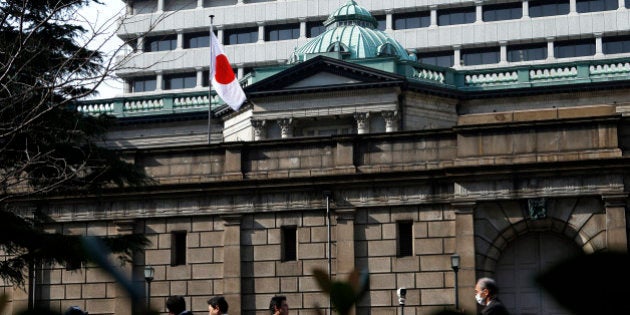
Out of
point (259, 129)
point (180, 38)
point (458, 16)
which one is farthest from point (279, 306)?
point (180, 38)

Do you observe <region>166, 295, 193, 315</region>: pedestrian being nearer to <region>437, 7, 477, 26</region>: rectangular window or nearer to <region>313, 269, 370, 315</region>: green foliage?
<region>313, 269, 370, 315</region>: green foliage

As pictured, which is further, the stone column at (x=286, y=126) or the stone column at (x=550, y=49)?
the stone column at (x=550, y=49)

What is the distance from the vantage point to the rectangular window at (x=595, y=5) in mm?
92938

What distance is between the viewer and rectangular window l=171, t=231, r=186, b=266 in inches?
1312

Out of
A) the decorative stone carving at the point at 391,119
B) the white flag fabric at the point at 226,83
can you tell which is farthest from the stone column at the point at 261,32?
the white flag fabric at the point at 226,83

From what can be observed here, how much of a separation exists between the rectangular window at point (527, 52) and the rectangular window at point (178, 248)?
210 ft

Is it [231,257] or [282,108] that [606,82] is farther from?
[231,257]

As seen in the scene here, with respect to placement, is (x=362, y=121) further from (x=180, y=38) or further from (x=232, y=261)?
(x=180, y=38)

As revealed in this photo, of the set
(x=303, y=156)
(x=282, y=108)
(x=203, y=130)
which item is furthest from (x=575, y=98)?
(x=303, y=156)

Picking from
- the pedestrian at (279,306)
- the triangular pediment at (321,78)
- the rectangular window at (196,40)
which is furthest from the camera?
the rectangular window at (196,40)

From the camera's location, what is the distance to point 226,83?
177 ft

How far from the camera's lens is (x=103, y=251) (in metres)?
2.20

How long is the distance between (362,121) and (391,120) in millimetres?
1330

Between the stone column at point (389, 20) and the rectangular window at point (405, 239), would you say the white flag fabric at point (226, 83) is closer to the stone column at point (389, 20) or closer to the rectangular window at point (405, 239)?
the rectangular window at point (405, 239)
